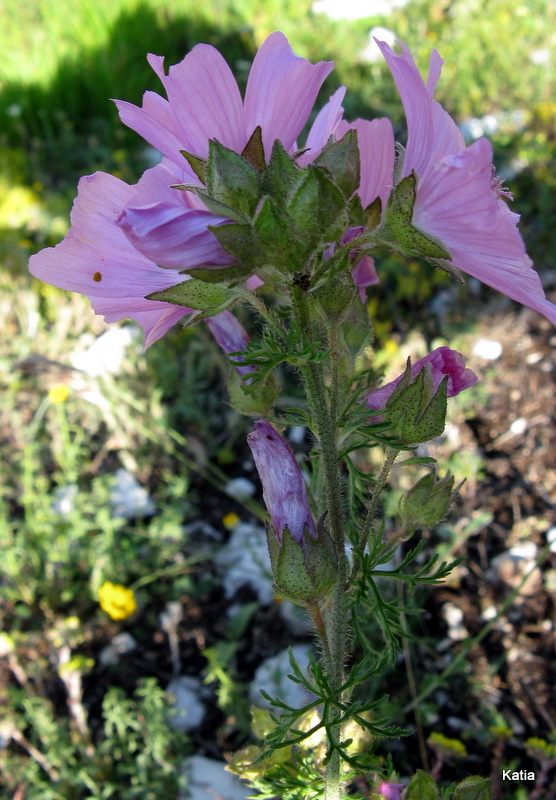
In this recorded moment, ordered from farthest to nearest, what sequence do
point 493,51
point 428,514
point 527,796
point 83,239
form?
point 493,51
point 527,796
point 428,514
point 83,239

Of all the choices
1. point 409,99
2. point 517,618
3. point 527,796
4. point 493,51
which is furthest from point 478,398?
point 493,51

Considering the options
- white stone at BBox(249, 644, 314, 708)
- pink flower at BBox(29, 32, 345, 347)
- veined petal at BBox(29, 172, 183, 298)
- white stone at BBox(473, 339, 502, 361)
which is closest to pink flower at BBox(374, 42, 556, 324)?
pink flower at BBox(29, 32, 345, 347)

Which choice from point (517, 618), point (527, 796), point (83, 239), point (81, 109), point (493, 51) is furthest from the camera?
point (81, 109)

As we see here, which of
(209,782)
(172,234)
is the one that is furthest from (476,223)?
(209,782)

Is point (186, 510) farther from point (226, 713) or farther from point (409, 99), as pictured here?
point (409, 99)

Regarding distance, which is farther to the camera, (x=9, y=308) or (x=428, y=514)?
(x=9, y=308)

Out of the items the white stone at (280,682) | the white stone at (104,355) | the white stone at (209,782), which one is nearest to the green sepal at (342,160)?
the white stone at (280,682)

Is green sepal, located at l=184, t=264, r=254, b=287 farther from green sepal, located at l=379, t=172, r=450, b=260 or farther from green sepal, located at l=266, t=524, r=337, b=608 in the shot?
green sepal, located at l=266, t=524, r=337, b=608

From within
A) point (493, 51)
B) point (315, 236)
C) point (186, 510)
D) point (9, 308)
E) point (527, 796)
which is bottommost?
point (527, 796)

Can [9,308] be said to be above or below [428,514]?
below
